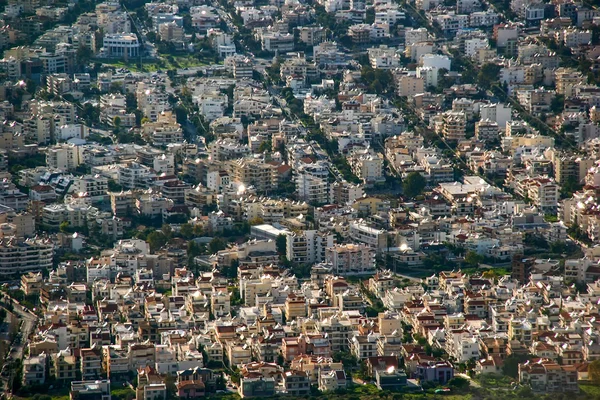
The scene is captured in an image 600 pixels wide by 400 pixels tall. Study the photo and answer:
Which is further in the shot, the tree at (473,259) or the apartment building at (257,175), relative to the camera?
the apartment building at (257,175)

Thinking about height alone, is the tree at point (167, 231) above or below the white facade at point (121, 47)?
below

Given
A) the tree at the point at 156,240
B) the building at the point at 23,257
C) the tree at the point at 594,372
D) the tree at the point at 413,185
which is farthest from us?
the tree at the point at 413,185

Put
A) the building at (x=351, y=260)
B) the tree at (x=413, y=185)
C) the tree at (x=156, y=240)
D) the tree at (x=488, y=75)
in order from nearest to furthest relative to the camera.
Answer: the building at (x=351, y=260) < the tree at (x=156, y=240) < the tree at (x=413, y=185) < the tree at (x=488, y=75)

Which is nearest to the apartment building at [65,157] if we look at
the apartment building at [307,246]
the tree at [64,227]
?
the tree at [64,227]

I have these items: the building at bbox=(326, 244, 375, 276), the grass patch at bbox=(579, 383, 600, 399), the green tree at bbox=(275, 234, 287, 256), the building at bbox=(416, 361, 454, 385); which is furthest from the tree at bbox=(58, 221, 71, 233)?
the grass patch at bbox=(579, 383, 600, 399)

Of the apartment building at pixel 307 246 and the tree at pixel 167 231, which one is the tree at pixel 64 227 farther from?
the apartment building at pixel 307 246

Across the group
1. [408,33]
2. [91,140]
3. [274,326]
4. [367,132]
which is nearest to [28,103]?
[91,140]

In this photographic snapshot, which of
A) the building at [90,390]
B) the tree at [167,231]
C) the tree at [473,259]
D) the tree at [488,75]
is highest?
the tree at [488,75]

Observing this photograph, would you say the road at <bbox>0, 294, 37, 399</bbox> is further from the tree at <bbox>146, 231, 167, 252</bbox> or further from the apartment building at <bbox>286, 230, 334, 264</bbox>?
the apartment building at <bbox>286, 230, 334, 264</bbox>
